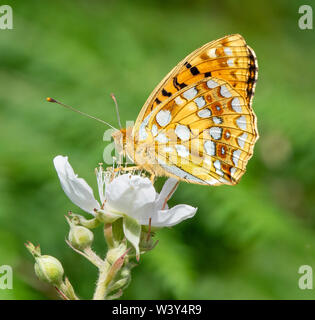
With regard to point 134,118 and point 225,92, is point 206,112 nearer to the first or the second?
point 225,92

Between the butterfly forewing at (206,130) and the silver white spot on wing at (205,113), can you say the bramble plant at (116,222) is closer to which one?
the butterfly forewing at (206,130)

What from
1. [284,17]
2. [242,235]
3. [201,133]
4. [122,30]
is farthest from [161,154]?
[284,17]

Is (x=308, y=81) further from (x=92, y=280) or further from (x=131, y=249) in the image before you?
(x=131, y=249)

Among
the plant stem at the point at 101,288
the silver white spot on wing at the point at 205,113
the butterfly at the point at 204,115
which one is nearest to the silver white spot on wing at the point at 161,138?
the butterfly at the point at 204,115

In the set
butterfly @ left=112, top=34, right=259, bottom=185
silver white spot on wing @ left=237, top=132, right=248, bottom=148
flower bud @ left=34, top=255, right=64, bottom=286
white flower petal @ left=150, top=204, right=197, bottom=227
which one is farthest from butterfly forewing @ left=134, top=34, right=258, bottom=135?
flower bud @ left=34, top=255, right=64, bottom=286

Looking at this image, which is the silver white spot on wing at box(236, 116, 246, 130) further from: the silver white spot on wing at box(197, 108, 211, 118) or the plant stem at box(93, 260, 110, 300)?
the plant stem at box(93, 260, 110, 300)

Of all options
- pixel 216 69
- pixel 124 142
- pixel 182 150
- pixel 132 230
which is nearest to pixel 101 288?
pixel 132 230
